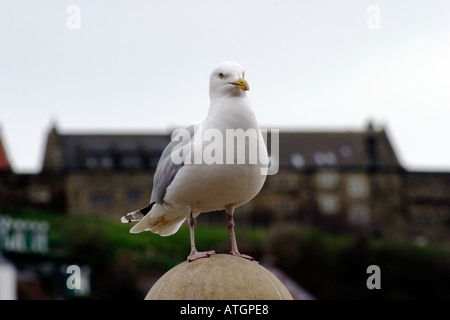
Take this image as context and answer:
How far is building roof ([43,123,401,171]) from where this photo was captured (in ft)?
350

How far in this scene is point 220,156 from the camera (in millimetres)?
10328

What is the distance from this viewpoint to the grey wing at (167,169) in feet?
35.7

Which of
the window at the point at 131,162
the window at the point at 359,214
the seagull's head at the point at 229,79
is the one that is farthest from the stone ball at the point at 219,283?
the window at the point at 359,214

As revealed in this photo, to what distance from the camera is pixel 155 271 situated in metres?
83.8

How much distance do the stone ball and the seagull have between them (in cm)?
40

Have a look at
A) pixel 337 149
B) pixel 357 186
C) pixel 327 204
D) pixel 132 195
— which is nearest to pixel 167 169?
pixel 132 195

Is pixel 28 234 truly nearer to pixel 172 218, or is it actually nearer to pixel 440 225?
pixel 440 225

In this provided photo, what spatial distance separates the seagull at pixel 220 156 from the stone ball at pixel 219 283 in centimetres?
40

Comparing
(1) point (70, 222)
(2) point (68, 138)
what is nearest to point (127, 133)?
(2) point (68, 138)

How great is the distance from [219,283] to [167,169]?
69.0 inches

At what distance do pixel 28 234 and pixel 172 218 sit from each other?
87183 millimetres

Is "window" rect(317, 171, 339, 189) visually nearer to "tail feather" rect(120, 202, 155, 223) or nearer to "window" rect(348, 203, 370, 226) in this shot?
"window" rect(348, 203, 370, 226)
